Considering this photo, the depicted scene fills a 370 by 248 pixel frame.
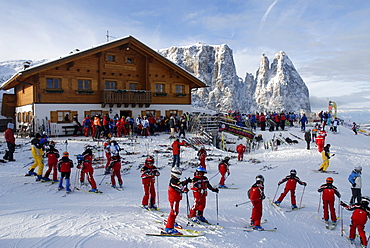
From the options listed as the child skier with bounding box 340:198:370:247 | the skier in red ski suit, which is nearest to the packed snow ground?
the child skier with bounding box 340:198:370:247

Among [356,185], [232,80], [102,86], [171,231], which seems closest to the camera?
[171,231]

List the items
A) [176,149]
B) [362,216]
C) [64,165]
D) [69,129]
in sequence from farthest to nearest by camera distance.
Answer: [69,129] → [176,149] → [64,165] → [362,216]

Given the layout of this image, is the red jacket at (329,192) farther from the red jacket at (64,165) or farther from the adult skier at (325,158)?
the red jacket at (64,165)

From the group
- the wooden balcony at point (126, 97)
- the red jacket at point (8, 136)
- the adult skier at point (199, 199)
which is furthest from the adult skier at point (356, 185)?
the wooden balcony at point (126, 97)

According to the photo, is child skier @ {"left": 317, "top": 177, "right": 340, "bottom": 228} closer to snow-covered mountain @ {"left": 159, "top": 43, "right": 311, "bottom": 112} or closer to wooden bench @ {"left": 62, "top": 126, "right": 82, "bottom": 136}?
wooden bench @ {"left": 62, "top": 126, "right": 82, "bottom": 136}

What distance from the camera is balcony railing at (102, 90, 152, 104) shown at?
2305 cm

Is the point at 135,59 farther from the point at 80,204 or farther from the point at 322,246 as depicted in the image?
the point at 322,246

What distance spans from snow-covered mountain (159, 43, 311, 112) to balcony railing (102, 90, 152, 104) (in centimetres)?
7943

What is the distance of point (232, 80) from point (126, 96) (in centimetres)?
9029

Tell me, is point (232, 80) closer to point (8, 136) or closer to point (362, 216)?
point (8, 136)

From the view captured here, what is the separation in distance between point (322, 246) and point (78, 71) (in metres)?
21.8

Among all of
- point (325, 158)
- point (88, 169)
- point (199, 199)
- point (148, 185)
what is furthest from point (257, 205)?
point (325, 158)

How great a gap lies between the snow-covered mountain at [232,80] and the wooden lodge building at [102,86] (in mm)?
76990

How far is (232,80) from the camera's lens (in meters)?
109
